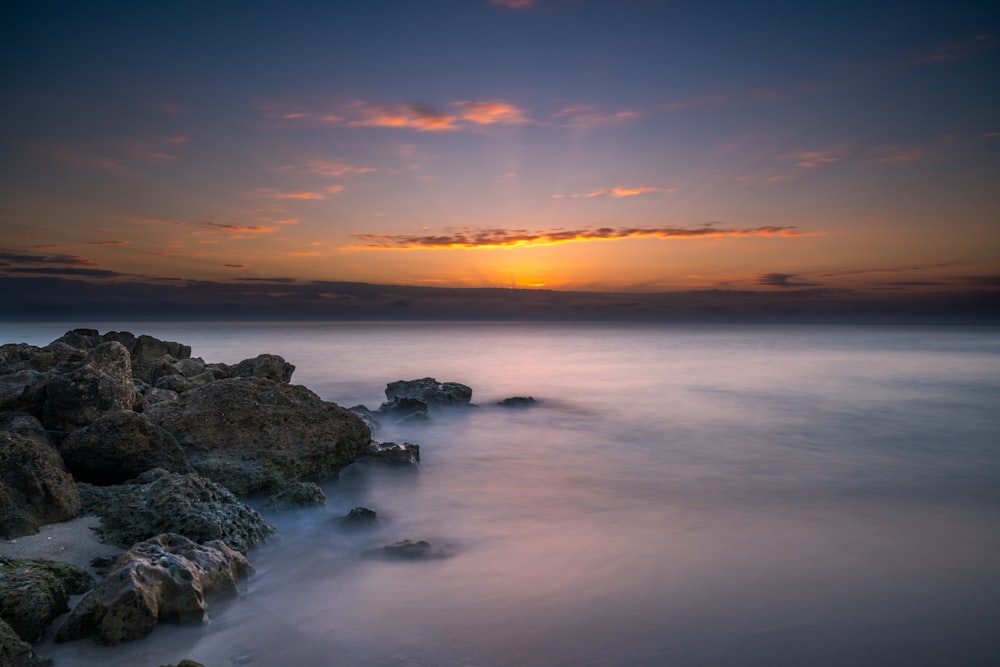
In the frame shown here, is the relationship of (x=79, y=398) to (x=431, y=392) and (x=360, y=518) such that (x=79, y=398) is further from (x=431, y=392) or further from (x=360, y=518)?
(x=431, y=392)

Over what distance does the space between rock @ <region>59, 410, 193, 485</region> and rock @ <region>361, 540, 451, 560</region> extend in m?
2.22

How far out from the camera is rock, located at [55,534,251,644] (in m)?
3.72

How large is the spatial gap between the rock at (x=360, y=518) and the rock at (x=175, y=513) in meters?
0.95

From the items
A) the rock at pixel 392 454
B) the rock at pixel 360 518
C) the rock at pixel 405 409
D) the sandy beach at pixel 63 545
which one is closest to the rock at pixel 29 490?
the sandy beach at pixel 63 545

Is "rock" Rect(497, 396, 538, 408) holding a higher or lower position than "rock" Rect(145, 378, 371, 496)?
lower

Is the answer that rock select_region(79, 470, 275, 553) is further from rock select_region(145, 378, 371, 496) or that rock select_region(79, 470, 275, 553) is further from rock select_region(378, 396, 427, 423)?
rock select_region(378, 396, 427, 423)

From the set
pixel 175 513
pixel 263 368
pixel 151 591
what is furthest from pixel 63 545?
pixel 263 368

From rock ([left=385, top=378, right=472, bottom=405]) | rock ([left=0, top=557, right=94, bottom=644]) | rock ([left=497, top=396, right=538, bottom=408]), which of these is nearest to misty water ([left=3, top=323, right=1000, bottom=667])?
rock ([left=0, top=557, right=94, bottom=644])

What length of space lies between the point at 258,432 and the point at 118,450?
5.01 ft

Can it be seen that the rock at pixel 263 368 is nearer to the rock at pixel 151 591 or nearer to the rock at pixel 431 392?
the rock at pixel 431 392

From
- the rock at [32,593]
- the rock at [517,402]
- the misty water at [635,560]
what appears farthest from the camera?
the rock at [517,402]

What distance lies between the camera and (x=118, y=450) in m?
6.27

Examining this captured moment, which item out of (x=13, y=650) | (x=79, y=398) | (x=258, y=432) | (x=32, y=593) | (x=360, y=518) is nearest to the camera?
(x=13, y=650)

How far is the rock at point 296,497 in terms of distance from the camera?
22.4 ft
